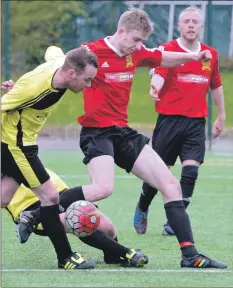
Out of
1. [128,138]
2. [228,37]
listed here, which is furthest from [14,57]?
[128,138]

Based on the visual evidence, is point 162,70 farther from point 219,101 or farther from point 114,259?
point 114,259

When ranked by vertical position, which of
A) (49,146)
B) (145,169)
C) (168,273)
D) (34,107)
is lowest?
(49,146)

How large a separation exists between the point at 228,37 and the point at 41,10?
15.9ft

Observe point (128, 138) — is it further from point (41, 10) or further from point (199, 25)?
point (41, 10)

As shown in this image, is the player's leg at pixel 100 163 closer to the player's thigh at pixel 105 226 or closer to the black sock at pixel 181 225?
the player's thigh at pixel 105 226

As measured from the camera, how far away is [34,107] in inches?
277

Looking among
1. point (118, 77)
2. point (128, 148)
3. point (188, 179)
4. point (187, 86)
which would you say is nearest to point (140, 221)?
point (188, 179)

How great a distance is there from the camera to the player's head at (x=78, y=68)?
22.7 ft

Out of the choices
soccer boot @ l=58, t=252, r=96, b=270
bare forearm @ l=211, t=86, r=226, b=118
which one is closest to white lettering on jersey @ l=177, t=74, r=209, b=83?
bare forearm @ l=211, t=86, r=226, b=118

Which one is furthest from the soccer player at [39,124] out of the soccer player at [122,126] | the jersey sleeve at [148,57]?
the jersey sleeve at [148,57]

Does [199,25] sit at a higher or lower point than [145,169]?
A: higher

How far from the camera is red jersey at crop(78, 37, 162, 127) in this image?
7.90m

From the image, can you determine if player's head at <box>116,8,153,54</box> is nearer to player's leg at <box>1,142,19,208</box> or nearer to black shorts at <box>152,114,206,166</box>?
player's leg at <box>1,142,19,208</box>

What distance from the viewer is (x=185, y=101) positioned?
9.51 meters
